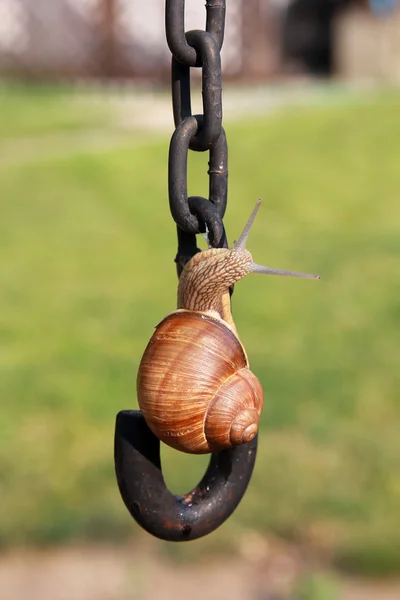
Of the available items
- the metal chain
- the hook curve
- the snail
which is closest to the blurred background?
the hook curve

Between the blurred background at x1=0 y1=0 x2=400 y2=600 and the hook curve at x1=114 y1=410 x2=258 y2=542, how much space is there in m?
2.33

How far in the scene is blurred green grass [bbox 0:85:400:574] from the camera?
13.5ft

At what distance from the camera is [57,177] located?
1041 centimetres

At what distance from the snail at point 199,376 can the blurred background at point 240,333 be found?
252cm

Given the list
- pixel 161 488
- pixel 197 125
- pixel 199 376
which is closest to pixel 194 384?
pixel 199 376

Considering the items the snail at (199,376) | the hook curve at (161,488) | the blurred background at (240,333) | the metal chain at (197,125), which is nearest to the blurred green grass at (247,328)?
the blurred background at (240,333)

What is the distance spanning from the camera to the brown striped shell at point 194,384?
4.18 feet

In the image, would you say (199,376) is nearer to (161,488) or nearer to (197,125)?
(161,488)

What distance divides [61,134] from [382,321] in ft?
25.7

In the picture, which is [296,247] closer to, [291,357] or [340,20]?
[291,357]

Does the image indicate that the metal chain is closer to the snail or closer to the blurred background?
the snail

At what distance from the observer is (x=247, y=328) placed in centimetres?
638

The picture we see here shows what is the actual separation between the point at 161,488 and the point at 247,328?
499 cm

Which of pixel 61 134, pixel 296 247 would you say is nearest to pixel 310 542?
pixel 296 247
